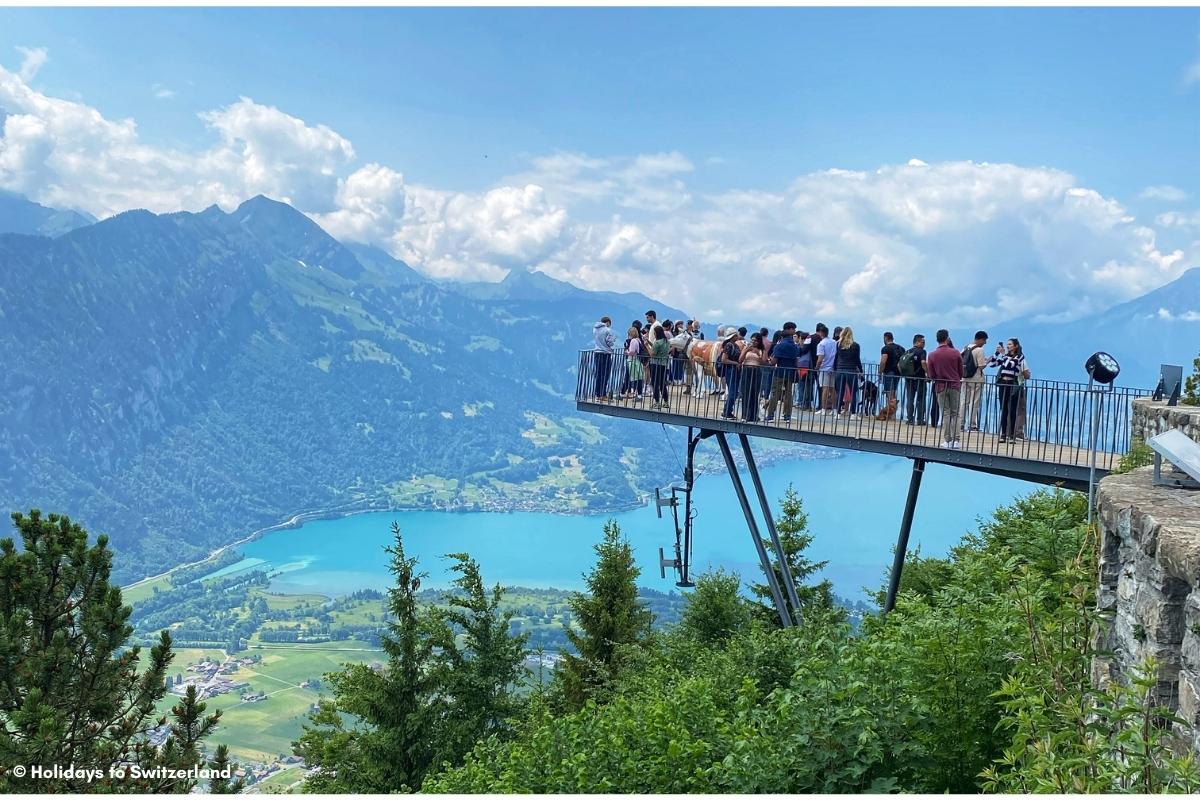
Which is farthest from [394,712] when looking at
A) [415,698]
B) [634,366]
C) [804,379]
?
[804,379]

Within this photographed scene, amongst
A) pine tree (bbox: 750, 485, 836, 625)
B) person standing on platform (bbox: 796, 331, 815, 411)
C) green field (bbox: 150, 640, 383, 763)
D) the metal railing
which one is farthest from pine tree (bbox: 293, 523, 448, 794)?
green field (bbox: 150, 640, 383, 763)

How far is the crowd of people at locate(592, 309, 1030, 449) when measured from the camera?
1368 cm

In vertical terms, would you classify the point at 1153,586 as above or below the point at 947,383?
below

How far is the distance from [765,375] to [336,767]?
13.2 meters

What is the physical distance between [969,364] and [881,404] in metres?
1.50

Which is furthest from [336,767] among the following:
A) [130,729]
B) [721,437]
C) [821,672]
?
[821,672]

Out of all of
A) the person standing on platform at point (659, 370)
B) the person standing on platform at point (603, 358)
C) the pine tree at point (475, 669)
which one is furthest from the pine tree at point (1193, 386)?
the pine tree at point (475, 669)

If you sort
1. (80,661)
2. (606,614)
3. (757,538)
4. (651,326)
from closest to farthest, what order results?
1. (80,661)
2. (757,538)
3. (651,326)
4. (606,614)

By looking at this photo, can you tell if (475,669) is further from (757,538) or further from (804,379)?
(804,379)

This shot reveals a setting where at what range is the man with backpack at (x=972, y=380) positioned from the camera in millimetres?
13602

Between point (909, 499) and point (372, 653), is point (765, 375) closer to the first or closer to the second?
point (909, 499)

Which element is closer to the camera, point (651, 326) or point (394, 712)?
point (651, 326)

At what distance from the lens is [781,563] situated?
17.4 meters

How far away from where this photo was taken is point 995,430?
1335 cm
